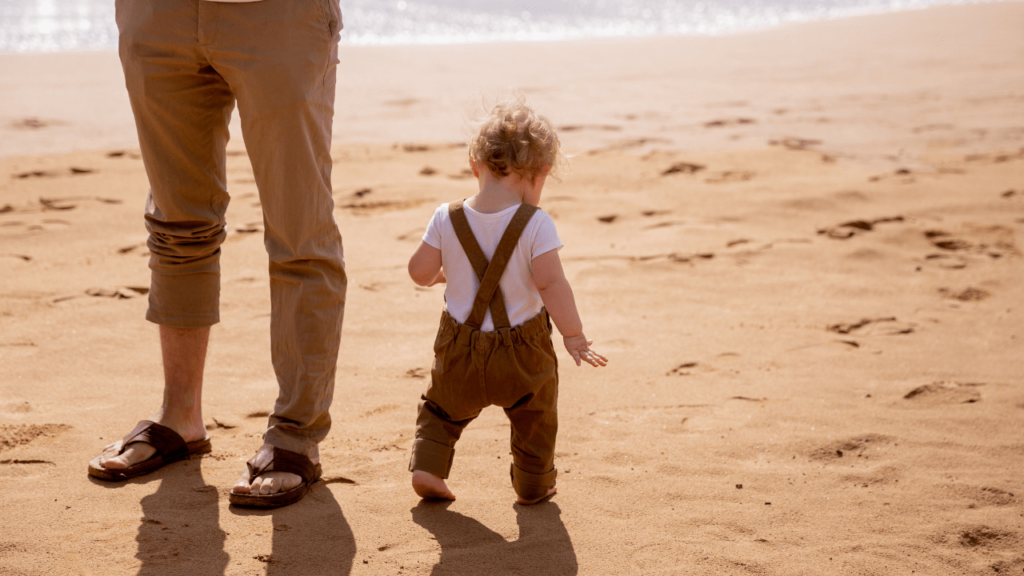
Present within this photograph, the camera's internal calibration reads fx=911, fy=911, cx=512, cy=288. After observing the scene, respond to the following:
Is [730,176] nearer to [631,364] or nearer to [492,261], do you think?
[631,364]

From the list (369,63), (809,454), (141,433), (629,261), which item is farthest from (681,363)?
(369,63)

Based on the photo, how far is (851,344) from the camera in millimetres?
3295

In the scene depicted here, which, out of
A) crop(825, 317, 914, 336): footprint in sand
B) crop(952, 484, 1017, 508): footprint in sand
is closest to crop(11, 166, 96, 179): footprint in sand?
crop(825, 317, 914, 336): footprint in sand

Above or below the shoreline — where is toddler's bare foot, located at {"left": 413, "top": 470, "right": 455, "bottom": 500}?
below

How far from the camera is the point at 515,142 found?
2131 millimetres

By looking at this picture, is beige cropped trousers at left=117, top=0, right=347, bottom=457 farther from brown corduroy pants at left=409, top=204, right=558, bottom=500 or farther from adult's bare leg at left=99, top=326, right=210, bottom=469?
brown corduroy pants at left=409, top=204, right=558, bottom=500

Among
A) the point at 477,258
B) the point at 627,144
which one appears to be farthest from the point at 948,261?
the point at 477,258

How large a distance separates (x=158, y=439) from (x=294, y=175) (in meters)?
→ 0.81

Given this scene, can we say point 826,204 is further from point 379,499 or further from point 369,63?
point 369,63

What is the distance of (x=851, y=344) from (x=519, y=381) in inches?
65.7

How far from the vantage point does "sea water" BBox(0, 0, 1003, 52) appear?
12484 mm

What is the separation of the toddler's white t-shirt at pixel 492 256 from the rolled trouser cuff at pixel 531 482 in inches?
14.7

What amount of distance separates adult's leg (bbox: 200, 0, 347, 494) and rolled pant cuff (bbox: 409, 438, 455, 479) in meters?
0.29

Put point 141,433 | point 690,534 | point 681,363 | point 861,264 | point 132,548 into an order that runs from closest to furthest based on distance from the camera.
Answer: point 132,548 < point 690,534 < point 141,433 < point 681,363 < point 861,264
